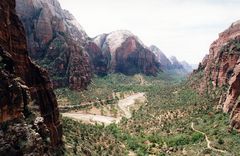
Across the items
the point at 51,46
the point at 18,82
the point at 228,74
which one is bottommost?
the point at 228,74

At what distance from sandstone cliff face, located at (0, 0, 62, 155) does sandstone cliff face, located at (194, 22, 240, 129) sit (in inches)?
1649

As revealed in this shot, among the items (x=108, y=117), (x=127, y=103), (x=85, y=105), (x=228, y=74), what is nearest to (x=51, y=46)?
(x=85, y=105)

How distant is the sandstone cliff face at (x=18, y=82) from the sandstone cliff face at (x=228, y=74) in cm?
4188

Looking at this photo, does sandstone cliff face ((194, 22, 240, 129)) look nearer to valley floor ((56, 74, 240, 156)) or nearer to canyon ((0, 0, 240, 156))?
canyon ((0, 0, 240, 156))

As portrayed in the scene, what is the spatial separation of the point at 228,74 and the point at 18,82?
84363 millimetres

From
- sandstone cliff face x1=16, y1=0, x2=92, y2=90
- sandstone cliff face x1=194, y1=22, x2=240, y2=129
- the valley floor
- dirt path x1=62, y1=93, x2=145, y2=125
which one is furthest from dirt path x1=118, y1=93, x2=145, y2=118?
sandstone cliff face x1=194, y1=22, x2=240, y2=129

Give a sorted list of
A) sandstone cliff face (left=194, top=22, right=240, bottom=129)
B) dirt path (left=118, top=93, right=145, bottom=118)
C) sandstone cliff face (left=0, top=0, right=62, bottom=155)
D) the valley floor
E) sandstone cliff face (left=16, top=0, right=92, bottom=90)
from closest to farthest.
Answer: sandstone cliff face (left=0, top=0, right=62, bottom=155)
the valley floor
sandstone cliff face (left=194, top=22, right=240, bottom=129)
dirt path (left=118, top=93, right=145, bottom=118)
sandstone cliff face (left=16, top=0, right=92, bottom=90)

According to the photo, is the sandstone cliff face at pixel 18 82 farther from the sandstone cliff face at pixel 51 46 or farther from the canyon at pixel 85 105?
the sandstone cliff face at pixel 51 46

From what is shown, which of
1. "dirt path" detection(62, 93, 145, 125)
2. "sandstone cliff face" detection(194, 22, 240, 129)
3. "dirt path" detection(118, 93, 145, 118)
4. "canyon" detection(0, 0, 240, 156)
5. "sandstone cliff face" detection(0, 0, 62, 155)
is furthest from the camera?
"dirt path" detection(118, 93, 145, 118)

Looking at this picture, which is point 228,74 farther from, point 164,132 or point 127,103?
point 127,103

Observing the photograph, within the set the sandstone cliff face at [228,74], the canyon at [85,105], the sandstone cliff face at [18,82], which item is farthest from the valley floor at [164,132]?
the sandstone cliff face at [18,82]

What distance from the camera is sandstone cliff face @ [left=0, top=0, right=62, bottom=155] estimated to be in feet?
131

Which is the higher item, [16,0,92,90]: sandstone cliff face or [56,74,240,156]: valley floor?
[16,0,92,90]: sandstone cliff face

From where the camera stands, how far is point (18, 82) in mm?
42781
